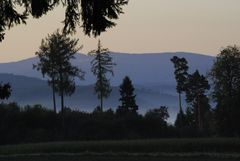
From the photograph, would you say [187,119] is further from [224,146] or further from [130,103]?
[224,146]

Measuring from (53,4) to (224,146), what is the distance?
160ft

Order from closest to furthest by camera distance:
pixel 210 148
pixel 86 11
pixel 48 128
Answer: pixel 86 11
pixel 210 148
pixel 48 128

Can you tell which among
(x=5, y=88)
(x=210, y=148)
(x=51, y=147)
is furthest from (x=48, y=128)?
(x=5, y=88)

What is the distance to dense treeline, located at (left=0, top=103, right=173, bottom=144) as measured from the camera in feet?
276

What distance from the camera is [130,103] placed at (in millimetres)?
113188

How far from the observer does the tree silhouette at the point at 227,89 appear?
285 ft

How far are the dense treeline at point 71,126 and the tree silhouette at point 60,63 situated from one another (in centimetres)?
422

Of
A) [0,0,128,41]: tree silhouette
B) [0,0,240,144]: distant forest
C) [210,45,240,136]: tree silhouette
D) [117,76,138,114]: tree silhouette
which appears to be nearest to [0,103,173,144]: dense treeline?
[0,0,240,144]: distant forest

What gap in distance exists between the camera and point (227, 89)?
92.7 metres

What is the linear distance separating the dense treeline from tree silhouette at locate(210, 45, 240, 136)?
8619 millimetres

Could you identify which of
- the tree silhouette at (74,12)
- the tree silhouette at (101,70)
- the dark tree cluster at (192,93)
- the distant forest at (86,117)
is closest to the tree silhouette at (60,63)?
the distant forest at (86,117)

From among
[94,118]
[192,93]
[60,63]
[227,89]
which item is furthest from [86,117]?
[192,93]

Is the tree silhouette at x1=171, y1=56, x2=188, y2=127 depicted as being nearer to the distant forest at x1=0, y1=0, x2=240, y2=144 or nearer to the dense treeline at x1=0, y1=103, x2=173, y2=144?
the distant forest at x1=0, y1=0, x2=240, y2=144

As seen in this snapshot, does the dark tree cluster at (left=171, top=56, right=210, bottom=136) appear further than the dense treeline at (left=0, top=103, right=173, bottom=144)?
Yes
